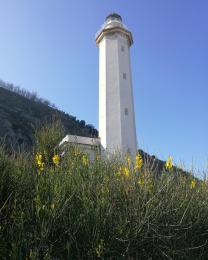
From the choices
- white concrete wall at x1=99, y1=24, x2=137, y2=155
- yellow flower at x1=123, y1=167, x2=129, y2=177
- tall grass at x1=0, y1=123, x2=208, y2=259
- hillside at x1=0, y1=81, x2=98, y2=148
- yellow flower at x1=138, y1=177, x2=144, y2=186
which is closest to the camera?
tall grass at x1=0, y1=123, x2=208, y2=259

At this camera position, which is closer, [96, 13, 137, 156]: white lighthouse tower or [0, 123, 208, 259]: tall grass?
[0, 123, 208, 259]: tall grass

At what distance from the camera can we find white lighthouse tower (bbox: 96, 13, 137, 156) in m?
19.8

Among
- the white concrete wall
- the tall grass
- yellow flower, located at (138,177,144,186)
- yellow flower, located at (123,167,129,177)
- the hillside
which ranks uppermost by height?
the hillside

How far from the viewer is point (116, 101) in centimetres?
2061

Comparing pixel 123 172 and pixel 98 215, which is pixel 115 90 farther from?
pixel 98 215

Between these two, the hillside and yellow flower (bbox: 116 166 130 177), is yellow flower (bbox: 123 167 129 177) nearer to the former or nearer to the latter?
yellow flower (bbox: 116 166 130 177)

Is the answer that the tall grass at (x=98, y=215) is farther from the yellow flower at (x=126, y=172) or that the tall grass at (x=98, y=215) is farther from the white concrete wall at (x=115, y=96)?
the white concrete wall at (x=115, y=96)

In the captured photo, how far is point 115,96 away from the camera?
818 inches

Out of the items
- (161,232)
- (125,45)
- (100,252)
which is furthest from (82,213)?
(125,45)

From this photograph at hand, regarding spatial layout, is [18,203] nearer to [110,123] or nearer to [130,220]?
[130,220]

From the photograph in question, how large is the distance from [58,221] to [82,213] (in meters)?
0.41

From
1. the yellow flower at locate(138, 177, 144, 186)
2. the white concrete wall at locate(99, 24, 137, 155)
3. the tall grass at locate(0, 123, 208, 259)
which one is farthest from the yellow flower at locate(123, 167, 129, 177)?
the white concrete wall at locate(99, 24, 137, 155)

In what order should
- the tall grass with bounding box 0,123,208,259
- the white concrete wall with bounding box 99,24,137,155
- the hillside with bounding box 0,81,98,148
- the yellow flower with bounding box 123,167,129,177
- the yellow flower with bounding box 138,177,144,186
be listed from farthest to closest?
the hillside with bounding box 0,81,98,148 → the white concrete wall with bounding box 99,24,137,155 → the yellow flower with bounding box 123,167,129,177 → the yellow flower with bounding box 138,177,144,186 → the tall grass with bounding box 0,123,208,259

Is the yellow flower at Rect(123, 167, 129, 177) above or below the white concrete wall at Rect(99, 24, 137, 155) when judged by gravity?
below
